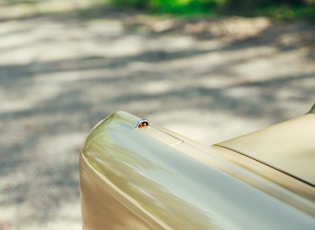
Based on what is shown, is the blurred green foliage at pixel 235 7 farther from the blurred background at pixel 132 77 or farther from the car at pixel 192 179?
the car at pixel 192 179

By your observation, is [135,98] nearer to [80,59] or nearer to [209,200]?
[80,59]

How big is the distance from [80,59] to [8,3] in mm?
4304

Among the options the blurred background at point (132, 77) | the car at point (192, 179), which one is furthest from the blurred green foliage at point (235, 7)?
the car at point (192, 179)

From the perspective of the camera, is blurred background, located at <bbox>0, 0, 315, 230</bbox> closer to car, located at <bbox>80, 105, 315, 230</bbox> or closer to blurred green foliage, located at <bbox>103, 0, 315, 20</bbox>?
blurred green foliage, located at <bbox>103, 0, 315, 20</bbox>

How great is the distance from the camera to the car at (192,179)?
122 centimetres

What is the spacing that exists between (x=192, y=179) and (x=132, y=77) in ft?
14.0

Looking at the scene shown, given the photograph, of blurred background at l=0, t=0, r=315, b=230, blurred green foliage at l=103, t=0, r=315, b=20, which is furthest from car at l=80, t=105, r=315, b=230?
blurred green foliage at l=103, t=0, r=315, b=20

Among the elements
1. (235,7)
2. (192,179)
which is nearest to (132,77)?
(235,7)

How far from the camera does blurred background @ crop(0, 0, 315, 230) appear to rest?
3.65m

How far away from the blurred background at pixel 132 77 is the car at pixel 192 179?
1.51 metres

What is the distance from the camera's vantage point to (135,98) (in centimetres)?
493

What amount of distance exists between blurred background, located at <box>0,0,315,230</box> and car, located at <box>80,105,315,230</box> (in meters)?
1.51

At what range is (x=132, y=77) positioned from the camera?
5.56 meters

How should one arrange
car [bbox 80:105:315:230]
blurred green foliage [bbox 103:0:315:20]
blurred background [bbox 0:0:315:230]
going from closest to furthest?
car [bbox 80:105:315:230] < blurred background [bbox 0:0:315:230] < blurred green foliage [bbox 103:0:315:20]
